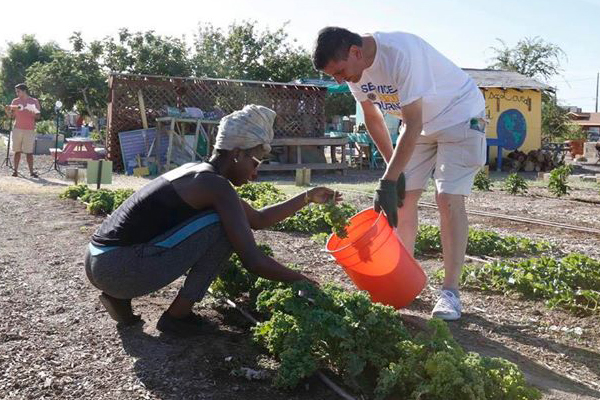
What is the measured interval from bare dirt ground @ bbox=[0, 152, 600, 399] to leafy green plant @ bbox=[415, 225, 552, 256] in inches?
14.4

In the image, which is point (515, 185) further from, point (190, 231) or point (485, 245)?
point (190, 231)

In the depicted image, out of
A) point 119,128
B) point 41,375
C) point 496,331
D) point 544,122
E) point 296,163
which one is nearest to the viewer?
point 41,375

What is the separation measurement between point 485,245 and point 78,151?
1452 centimetres

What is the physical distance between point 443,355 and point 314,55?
5.54 feet

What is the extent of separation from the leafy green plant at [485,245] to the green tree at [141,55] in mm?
24365

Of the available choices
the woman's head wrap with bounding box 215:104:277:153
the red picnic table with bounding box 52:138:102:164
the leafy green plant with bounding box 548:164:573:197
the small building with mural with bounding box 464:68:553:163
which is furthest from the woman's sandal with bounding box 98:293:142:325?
the small building with mural with bounding box 464:68:553:163

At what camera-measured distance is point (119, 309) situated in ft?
11.7

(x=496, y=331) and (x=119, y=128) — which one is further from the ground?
(x=119, y=128)

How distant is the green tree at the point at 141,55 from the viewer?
1136 inches

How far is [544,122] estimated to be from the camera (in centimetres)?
2809

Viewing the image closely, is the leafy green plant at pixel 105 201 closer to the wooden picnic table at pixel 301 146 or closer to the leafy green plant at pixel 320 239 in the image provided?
the leafy green plant at pixel 320 239

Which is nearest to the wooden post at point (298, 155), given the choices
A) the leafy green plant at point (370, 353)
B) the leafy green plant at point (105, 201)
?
the leafy green plant at point (105, 201)

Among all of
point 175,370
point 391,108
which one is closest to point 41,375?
point 175,370

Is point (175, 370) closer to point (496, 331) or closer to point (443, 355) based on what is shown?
point (443, 355)
